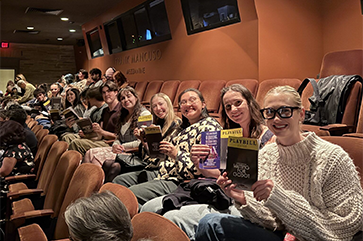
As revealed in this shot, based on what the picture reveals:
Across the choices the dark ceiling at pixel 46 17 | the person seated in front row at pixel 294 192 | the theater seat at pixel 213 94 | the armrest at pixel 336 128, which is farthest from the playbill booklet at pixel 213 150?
the dark ceiling at pixel 46 17

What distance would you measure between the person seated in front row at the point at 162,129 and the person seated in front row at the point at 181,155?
43mm

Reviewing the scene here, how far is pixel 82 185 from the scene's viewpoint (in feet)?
5.55

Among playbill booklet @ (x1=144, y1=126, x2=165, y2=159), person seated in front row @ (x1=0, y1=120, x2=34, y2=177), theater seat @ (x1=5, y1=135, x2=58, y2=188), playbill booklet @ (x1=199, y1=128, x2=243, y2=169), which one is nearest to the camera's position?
playbill booklet @ (x1=199, y1=128, x2=243, y2=169)

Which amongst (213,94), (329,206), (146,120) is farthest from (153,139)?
(213,94)

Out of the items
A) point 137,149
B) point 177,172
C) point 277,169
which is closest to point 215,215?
point 277,169

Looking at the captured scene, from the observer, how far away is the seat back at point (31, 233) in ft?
5.42

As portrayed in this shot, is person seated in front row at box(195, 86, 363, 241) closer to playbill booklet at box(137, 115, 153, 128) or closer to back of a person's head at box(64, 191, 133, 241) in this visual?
back of a person's head at box(64, 191, 133, 241)

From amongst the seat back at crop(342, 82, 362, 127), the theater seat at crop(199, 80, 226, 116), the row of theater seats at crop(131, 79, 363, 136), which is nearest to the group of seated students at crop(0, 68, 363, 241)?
the row of theater seats at crop(131, 79, 363, 136)

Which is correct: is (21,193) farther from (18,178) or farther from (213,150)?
(213,150)

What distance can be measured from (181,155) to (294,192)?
1.05 metres

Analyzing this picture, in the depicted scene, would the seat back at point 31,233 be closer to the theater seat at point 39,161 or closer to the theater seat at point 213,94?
the theater seat at point 39,161

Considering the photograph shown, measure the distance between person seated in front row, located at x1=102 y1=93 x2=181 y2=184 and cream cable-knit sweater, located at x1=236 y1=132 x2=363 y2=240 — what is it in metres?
1.39

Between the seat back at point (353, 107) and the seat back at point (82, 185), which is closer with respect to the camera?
the seat back at point (82, 185)

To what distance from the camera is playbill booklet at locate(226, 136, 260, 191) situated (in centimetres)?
119
